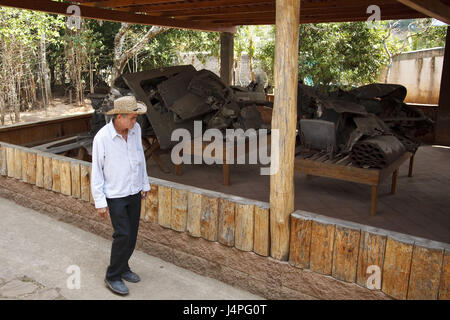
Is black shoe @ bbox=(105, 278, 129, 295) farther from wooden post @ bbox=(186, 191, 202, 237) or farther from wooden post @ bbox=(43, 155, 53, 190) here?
wooden post @ bbox=(43, 155, 53, 190)

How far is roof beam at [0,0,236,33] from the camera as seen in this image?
6.18 metres

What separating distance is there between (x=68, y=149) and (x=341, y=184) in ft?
13.5

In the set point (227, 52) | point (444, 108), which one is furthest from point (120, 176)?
point (227, 52)

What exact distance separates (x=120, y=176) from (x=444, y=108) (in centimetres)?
751

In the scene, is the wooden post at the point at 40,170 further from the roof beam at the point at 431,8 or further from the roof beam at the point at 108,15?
the roof beam at the point at 431,8

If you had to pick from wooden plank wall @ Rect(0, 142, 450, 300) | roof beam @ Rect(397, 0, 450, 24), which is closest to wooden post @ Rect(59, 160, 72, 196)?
wooden plank wall @ Rect(0, 142, 450, 300)

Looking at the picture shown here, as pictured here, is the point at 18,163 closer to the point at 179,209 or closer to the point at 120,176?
the point at 179,209

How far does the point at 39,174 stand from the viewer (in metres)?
5.15

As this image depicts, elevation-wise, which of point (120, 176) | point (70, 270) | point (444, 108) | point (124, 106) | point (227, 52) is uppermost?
point (227, 52)

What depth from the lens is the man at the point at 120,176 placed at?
3.19m

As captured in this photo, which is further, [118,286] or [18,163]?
[18,163]

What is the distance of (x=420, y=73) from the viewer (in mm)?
17922
